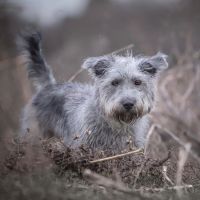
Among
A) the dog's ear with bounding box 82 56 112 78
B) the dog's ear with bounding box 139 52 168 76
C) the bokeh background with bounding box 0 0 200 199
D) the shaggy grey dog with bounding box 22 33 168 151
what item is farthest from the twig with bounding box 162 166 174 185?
the dog's ear with bounding box 82 56 112 78

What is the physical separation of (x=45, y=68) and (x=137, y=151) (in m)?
3.80

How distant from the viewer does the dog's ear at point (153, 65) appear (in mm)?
8320

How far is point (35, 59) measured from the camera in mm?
9961

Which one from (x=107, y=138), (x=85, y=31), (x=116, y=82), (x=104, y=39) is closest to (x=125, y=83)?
(x=116, y=82)

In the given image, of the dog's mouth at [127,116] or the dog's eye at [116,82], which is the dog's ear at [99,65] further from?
the dog's mouth at [127,116]

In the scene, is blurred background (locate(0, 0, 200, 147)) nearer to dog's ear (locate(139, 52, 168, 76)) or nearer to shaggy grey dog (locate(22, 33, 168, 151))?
shaggy grey dog (locate(22, 33, 168, 151))

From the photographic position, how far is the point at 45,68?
10008mm

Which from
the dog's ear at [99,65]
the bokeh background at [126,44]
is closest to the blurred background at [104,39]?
the bokeh background at [126,44]

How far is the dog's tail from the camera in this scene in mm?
9781

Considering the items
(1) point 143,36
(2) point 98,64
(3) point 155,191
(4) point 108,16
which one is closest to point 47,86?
(2) point 98,64

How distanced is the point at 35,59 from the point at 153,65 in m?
2.37

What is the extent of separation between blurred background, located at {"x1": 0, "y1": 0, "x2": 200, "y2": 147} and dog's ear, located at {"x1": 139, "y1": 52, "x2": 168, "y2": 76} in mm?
1918

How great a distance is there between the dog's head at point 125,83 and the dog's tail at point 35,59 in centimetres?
165

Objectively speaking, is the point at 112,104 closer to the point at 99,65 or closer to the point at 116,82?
the point at 116,82
